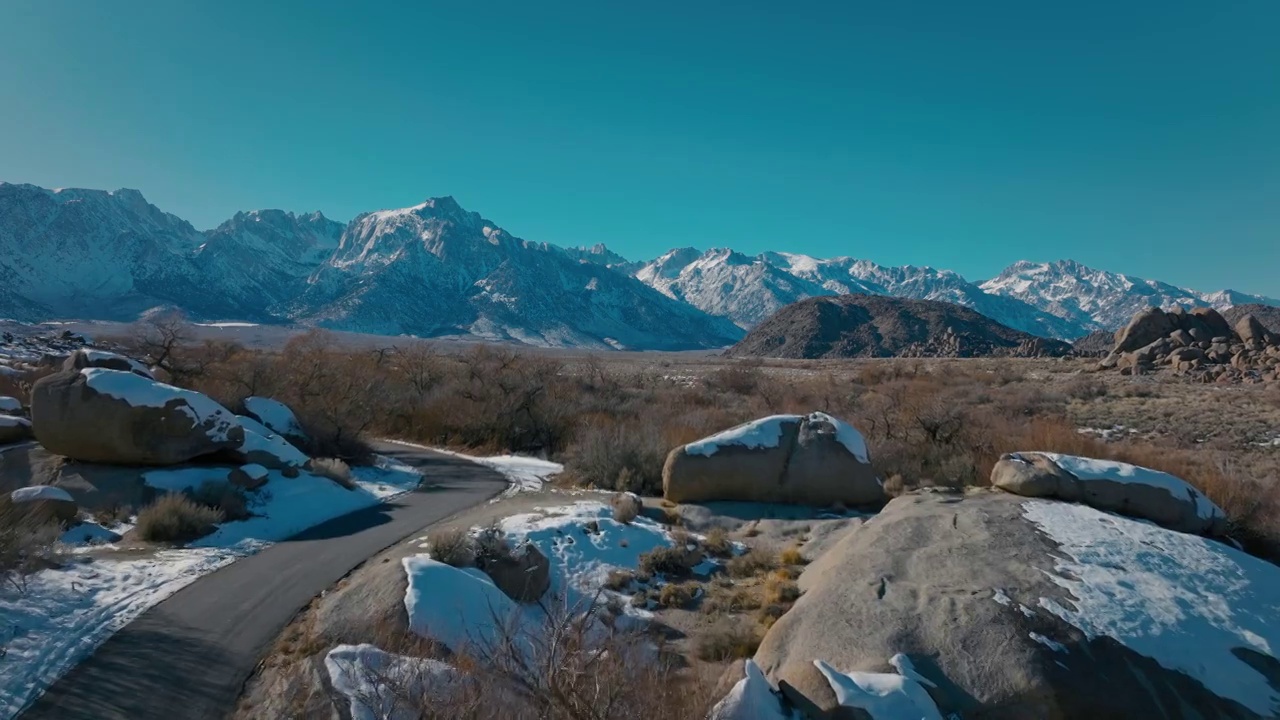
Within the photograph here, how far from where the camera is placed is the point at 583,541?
461 inches

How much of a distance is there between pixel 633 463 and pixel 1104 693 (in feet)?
39.9

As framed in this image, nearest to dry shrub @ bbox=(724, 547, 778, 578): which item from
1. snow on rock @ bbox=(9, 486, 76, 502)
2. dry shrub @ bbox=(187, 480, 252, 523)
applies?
dry shrub @ bbox=(187, 480, 252, 523)

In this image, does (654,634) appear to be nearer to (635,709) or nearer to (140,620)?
(635,709)

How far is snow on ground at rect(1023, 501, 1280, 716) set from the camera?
21.7 feet

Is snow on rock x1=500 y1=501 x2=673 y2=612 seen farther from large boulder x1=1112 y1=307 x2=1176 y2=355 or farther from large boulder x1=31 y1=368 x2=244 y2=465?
large boulder x1=1112 y1=307 x2=1176 y2=355

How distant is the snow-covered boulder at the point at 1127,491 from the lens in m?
10.2

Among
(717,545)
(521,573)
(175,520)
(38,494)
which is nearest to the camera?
(521,573)

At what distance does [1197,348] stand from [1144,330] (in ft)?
27.0

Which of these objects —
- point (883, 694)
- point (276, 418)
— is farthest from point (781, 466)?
point (276, 418)

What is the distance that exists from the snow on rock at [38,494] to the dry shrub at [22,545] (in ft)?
4.67

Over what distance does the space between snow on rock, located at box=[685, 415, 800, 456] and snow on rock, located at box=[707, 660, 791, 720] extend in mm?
9092

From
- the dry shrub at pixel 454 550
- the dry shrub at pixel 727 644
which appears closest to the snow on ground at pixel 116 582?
the dry shrub at pixel 454 550

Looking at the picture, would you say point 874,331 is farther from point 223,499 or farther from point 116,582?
point 116,582

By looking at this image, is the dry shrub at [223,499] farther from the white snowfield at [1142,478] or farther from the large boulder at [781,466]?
the white snowfield at [1142,478]
